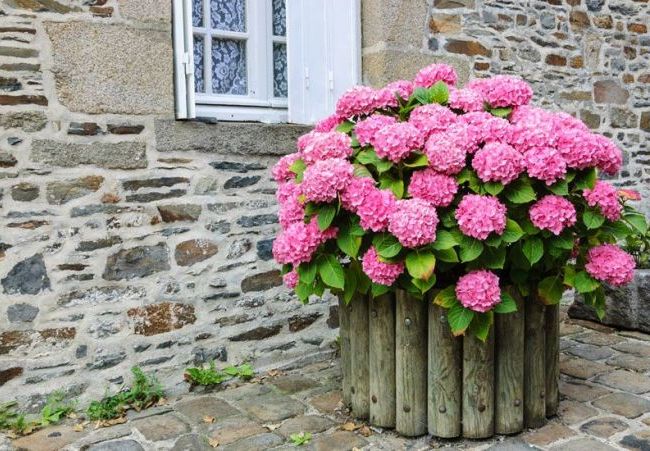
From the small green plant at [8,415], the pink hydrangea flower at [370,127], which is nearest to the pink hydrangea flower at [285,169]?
the pink hydrangea flower at [370,127]

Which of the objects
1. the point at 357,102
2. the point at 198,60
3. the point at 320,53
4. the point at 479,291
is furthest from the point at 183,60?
the point at 479,291

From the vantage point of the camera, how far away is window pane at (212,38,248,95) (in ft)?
12.7

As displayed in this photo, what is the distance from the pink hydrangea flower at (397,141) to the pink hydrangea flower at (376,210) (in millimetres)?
Answer: 167

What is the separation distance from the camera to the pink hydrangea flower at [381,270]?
261 centimetres

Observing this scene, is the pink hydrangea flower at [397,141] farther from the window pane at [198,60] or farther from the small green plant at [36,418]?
the small green plant at [36,418]

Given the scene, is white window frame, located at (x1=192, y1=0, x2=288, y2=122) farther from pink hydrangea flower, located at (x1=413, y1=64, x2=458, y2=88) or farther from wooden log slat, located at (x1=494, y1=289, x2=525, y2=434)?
wooden log slat, located at (x1=494, y1=289, x2=525, y2=434)

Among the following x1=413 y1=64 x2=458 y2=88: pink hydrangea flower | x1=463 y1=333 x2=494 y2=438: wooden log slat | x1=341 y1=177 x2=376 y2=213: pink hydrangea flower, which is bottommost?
x1=463 y1=333 x2=494 y2=438: wooden log slat

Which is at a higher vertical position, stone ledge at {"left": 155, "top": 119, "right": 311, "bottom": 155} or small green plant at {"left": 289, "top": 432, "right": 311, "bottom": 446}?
stone ledge at {"left": 155, "top": 119, "right": 311, "bottom": 155}

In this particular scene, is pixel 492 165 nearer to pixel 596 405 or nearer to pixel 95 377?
pixel 596 405

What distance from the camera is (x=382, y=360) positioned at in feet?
9.46

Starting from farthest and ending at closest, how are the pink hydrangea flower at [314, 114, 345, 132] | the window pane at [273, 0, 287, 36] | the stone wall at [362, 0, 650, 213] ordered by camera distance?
the stone wall at [362, 0, 650, 213] → the window pane at [273, 0, 287, 36] → the pink hydrangea flower at [314, 114, 345, 132]

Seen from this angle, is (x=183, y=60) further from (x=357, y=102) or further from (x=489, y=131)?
(x=489, y=131)

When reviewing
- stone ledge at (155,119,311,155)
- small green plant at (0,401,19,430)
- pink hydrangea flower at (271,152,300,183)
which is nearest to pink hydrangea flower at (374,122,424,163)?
pink hydrangea flower at (271,152,300,183)

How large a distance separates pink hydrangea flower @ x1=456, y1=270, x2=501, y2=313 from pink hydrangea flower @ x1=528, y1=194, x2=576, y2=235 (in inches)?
10.9
